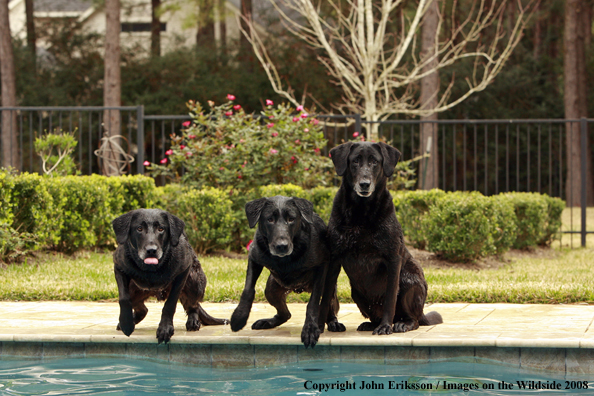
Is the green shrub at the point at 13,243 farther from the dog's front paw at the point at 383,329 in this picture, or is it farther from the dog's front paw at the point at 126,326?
the dog's front paw at the point at 383,329

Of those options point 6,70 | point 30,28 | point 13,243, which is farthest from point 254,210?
point 30,28

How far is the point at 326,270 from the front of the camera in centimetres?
464

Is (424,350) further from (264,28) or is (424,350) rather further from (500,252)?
(264,28)

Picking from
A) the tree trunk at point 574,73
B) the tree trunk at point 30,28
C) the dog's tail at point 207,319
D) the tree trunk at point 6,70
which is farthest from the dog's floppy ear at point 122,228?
the tree trunk at point 30,28

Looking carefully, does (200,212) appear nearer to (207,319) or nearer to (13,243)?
(13,243)

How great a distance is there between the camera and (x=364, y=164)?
4516 mm

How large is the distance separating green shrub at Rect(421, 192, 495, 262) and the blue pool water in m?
5.08

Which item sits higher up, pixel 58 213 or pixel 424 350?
pixel 58 213

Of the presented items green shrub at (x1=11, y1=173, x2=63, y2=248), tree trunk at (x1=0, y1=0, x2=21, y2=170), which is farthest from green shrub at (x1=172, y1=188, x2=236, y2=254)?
tree trunk at (x1=0, y1=0, x2=21, y2=170)

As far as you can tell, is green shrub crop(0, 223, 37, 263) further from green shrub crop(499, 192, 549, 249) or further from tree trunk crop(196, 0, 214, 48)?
tree trunk crop(196, 0, 214, 48)

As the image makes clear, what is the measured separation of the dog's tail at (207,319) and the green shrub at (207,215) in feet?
15.3

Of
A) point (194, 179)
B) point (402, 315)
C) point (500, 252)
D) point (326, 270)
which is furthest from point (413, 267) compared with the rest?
point (194, 179)

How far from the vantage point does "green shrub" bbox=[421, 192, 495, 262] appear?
909cm

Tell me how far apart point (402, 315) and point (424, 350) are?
2.05ft
